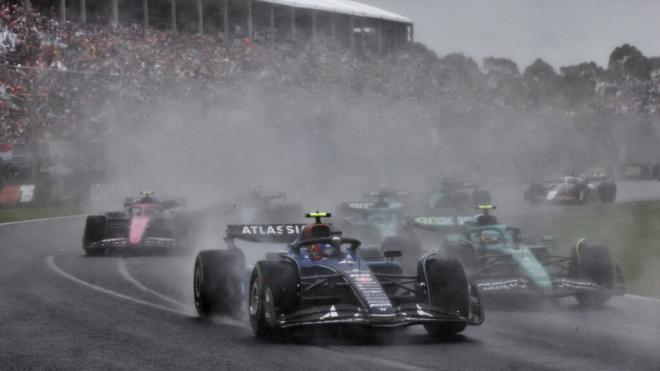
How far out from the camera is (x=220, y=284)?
12.5 m

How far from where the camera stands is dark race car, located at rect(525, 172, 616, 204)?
127 ft

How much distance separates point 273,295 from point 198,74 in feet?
103

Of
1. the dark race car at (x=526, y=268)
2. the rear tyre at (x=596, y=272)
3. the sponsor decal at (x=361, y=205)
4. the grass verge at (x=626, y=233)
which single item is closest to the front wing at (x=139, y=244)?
the sponsor decal at (x=361, y=205)

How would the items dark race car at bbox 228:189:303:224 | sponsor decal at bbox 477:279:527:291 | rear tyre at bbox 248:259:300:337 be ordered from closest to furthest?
rear tyre at bbox 248:259:300:337 < sponsor decal at bbox 477:279:527:291 < dark race car at bbox 228:189:303:224

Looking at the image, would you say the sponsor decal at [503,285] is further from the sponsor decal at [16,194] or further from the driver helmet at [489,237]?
the sponsor decal at [16,194]

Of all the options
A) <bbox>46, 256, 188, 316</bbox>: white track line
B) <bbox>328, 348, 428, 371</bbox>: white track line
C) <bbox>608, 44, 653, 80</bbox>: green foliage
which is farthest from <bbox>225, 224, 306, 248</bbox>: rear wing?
<bbox>608, 44, 653, 80</bbox>: green foliage

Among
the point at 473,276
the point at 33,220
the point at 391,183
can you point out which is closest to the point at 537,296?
the point at 473,276

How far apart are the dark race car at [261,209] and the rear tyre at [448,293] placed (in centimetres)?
1573

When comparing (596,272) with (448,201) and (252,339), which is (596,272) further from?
(448,201)

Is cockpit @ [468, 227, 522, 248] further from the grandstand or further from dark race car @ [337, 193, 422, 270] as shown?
the grandstand

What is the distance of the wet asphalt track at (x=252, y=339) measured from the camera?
9359 millimetres

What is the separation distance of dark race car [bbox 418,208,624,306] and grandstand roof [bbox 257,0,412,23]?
36.0m

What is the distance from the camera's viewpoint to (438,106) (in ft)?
145

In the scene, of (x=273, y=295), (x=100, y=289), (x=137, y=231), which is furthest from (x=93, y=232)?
(x=273, y=295)
